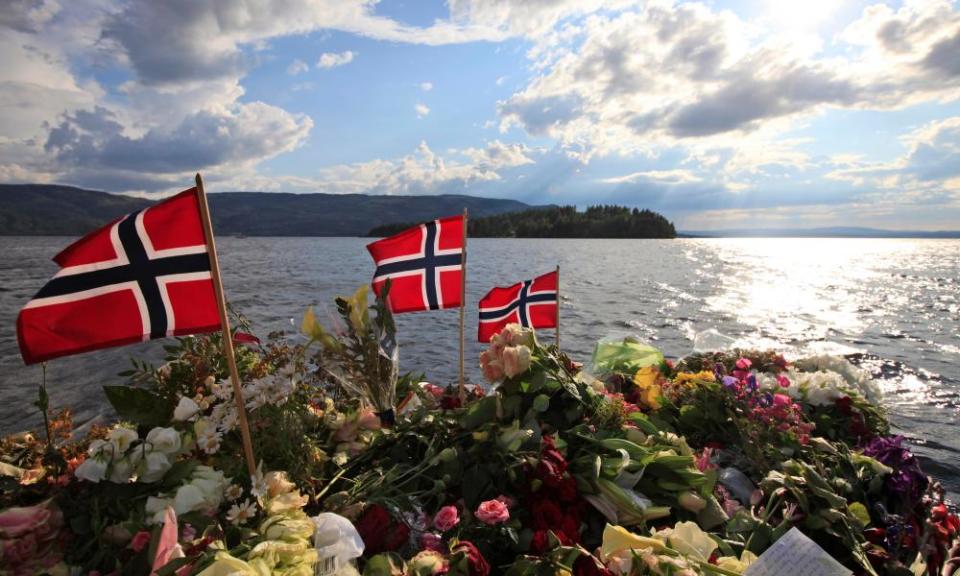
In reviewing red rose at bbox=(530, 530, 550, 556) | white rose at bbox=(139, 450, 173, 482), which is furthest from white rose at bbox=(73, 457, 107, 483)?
red rose at bbox=(530, 530, 550, 556)

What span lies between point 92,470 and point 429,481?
1.80m

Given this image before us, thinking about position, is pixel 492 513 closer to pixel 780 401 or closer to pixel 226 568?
pixel 226 568

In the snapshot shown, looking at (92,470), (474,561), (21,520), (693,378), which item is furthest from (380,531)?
(693,378)

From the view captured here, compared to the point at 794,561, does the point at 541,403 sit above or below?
above

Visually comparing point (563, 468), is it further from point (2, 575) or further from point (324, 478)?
point (2, 575)

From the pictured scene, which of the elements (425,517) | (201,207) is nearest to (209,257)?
(201,207)

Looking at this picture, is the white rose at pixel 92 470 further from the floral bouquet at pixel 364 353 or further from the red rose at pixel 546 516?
the red rose at pixel 546 516

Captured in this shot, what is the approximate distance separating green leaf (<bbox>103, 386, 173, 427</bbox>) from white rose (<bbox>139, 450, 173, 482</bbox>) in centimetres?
58

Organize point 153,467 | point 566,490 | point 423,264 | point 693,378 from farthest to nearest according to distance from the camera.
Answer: point 423,264, point 693,378, point 566,490, point 153,467

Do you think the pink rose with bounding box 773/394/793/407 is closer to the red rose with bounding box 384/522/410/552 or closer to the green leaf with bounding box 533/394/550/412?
the green leaf with bounding box 533/394/550/412

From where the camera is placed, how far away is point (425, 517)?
3148 mm

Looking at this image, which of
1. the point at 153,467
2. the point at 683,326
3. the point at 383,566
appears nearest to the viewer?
the point at 383,566

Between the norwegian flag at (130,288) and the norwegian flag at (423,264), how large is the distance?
8.31 ft

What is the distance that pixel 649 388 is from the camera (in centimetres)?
551
